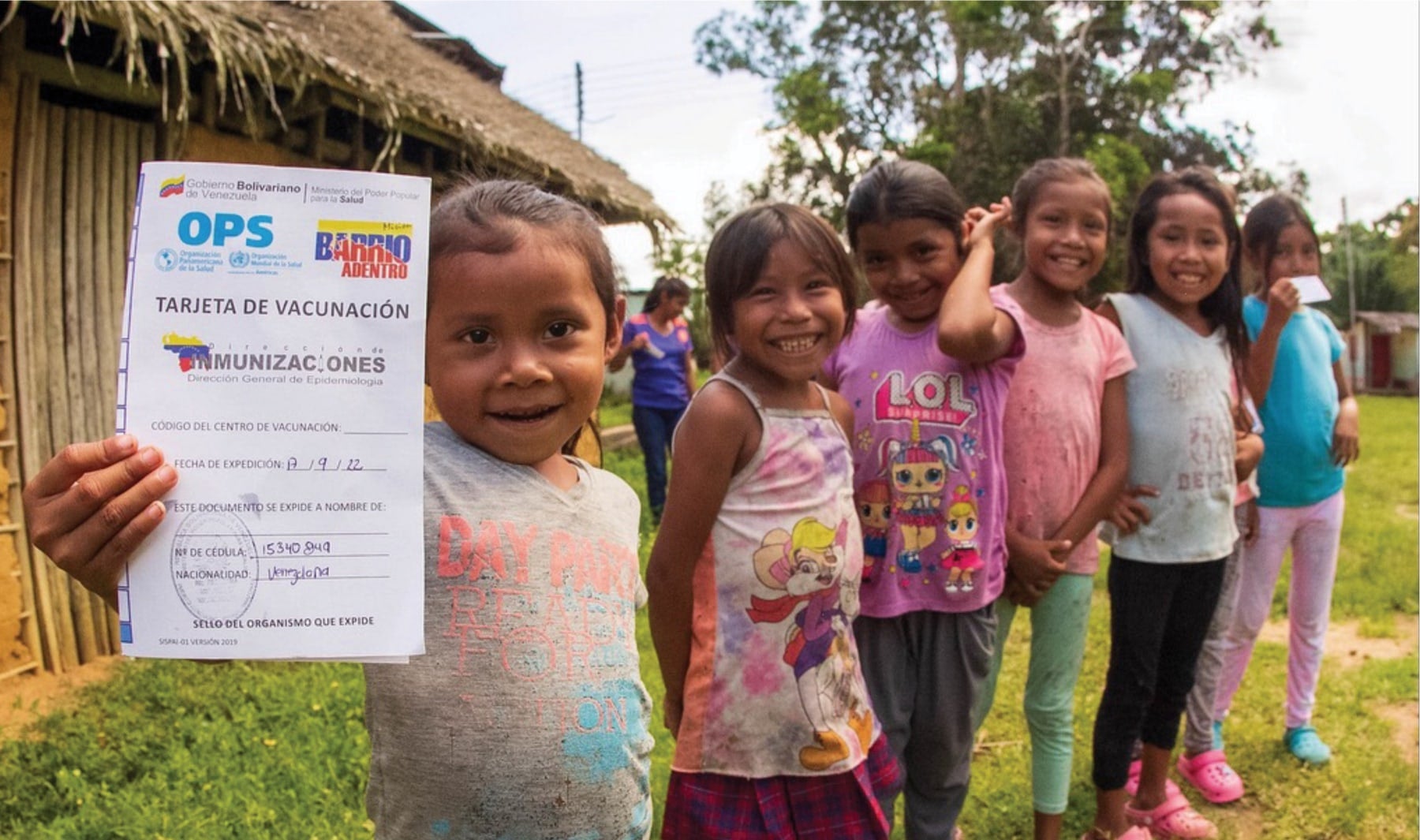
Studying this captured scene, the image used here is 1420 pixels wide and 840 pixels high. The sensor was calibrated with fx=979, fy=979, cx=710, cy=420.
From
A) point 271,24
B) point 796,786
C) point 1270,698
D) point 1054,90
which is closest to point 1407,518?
point 1270,698

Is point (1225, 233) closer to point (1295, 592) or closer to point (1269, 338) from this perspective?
point (1269, 338)

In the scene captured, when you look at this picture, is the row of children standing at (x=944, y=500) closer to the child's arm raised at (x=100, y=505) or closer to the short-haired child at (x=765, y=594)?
the short-haired child at (x=765, y=594)

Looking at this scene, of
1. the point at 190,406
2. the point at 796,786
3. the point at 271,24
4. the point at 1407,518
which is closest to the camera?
the point at 190,406

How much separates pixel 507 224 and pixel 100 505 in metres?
0.58

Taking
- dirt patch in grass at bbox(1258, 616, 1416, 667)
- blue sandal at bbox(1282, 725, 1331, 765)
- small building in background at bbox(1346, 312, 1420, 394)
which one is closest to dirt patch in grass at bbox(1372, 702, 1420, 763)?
blue sandal at bbox(1282, 725, 1331, 765)

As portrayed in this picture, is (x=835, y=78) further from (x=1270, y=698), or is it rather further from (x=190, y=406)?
(x=190, y=406)

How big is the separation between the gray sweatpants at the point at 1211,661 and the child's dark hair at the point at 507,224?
2.13 meters

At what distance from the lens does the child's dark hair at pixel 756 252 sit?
1.86 metres

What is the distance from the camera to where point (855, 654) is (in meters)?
1.89

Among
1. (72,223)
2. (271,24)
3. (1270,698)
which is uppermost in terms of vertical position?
(271,24)

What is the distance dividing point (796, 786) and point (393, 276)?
120cm

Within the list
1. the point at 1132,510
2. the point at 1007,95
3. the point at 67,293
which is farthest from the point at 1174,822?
the point at 1007,95

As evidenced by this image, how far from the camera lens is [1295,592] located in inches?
129

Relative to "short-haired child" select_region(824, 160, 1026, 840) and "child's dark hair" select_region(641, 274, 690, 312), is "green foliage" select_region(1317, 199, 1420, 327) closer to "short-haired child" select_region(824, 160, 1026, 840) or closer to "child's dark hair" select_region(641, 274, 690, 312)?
"child's dark hair" select_region(641, 274, 690, 312)
